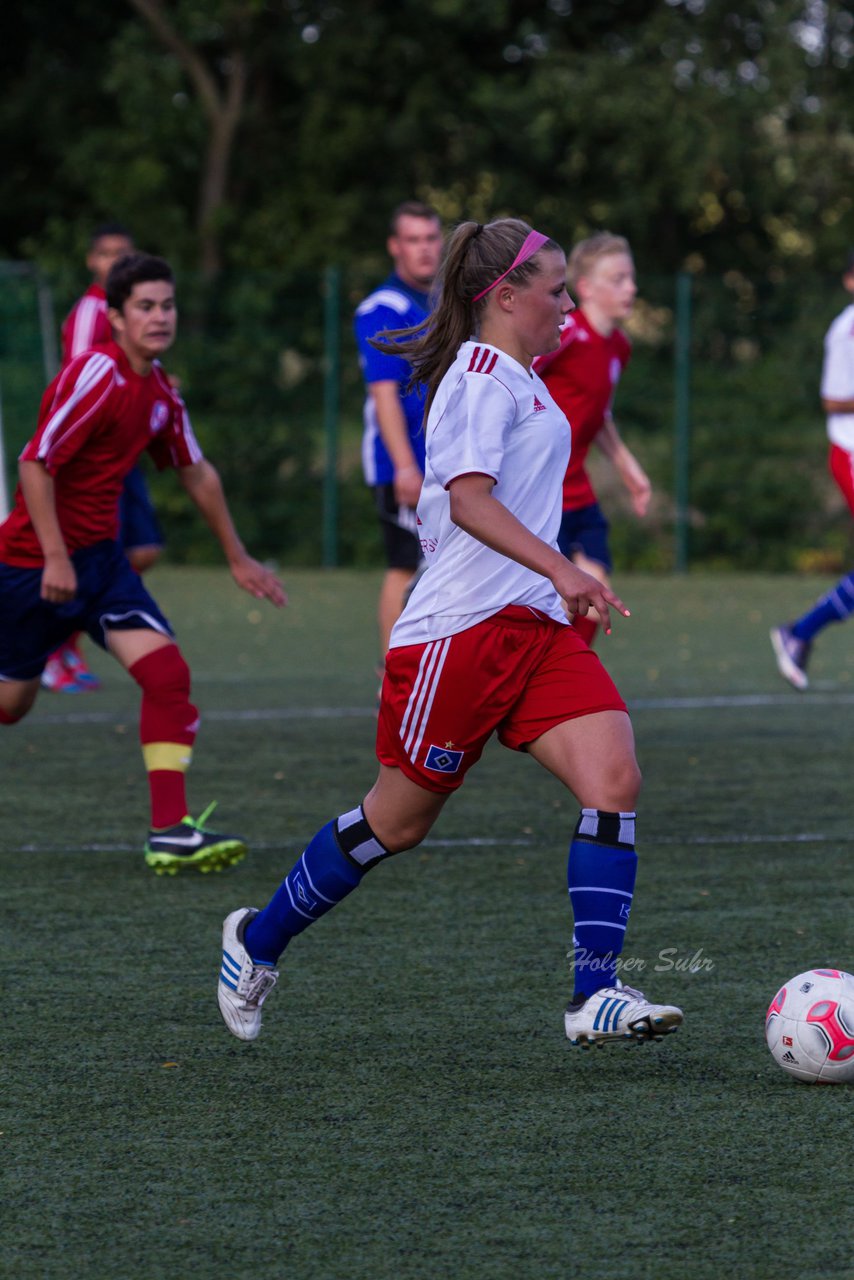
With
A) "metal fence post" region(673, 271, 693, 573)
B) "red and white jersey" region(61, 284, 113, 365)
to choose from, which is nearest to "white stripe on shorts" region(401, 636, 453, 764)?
"red and white jersey" region(61, 284, 113, 365)

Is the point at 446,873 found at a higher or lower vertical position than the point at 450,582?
lower

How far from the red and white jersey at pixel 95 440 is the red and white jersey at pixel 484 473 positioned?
2198 millimetres

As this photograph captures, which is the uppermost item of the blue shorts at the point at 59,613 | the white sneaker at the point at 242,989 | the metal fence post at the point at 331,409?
the blue shorts at the point at 59,613

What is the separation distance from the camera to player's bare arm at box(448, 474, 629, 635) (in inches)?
147

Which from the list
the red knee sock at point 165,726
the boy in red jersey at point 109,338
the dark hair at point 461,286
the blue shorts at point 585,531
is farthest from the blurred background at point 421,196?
the dark hair at point 461,286

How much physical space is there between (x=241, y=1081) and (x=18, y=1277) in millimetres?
1063

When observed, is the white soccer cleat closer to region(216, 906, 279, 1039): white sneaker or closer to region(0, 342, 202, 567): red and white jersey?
region(0, 342, 202, 567): red and white jersey

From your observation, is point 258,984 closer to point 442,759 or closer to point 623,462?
point 442,759

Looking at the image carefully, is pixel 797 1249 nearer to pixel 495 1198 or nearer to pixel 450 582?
pixel 495 1198

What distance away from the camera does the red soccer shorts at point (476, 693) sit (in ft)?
13.2

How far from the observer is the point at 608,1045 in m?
4.20

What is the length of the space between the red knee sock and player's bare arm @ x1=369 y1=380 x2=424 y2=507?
2.26 metres

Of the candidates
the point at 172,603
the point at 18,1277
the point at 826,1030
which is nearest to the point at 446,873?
the point at 826,1030

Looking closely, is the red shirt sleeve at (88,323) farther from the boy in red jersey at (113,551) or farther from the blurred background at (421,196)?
the blurred background at (421,196)
